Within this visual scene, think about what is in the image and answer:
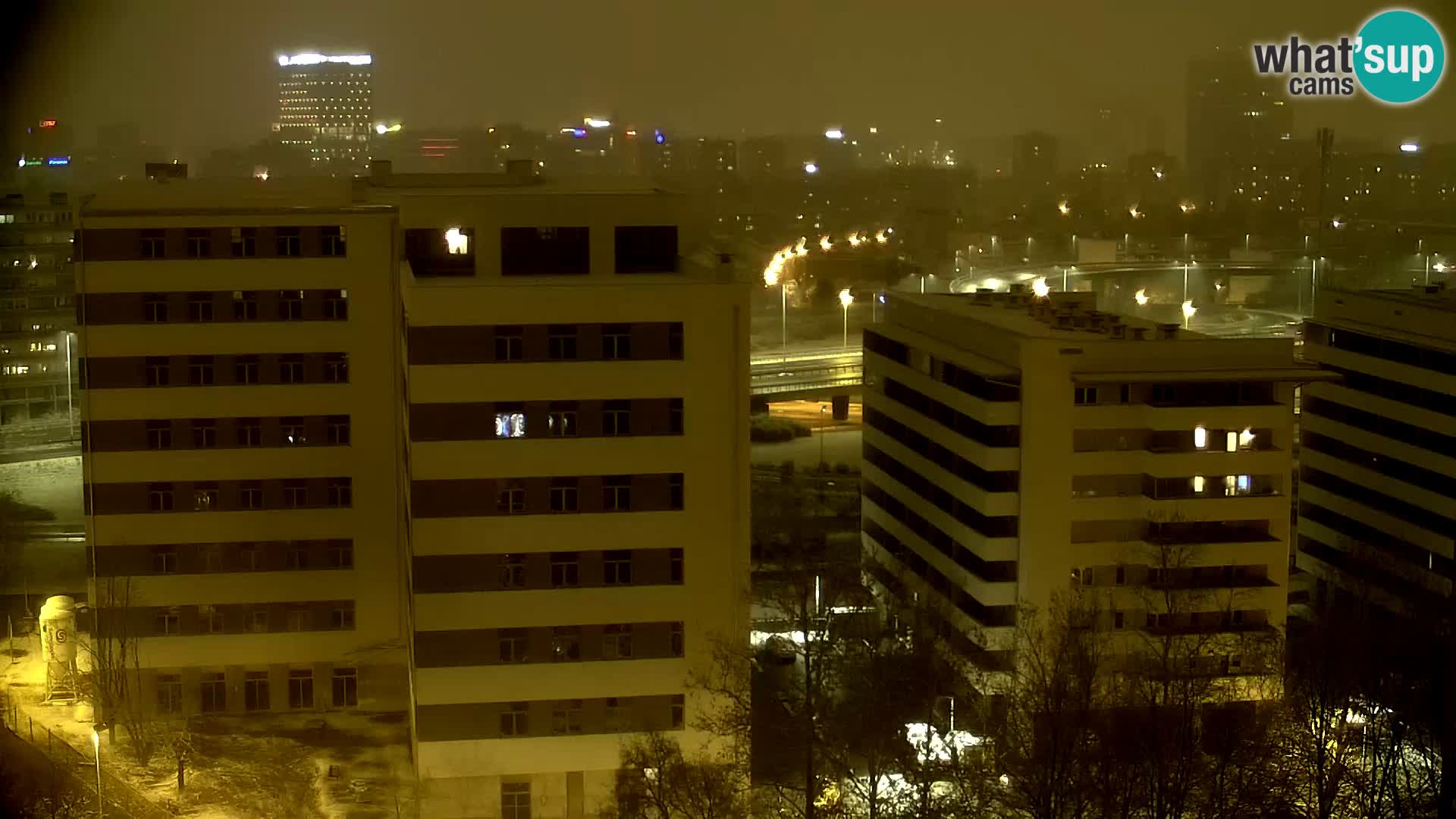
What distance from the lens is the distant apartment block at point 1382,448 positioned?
945 cm

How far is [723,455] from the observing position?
6.86m

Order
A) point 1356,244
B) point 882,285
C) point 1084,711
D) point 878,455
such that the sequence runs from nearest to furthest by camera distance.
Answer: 1. point 1084,711
2. point 878,455
3. point 882,285
4. point 1356,244

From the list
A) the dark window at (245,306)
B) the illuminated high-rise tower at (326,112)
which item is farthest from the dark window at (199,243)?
the illuminated high-rise tower at (326,112)

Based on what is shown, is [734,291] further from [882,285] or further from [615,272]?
[882,285]

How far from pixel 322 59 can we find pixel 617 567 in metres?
23.1

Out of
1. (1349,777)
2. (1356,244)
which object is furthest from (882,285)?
(1349,777)

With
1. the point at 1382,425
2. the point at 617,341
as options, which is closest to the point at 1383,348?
the point at 1382,425

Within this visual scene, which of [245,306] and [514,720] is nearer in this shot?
[514,720]

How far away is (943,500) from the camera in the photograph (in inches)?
355

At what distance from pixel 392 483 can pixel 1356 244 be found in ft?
88.7

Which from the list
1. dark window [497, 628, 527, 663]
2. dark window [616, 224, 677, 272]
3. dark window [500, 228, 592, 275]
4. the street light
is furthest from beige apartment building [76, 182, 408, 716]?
dark window [497, 628, 527, 663]

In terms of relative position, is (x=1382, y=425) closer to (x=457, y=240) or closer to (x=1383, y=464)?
(x=1383, y=464)

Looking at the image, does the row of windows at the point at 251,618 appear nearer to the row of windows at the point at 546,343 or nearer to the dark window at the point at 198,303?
the dark window at the point at 198,303

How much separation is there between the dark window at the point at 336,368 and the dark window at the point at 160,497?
0.86 metres
